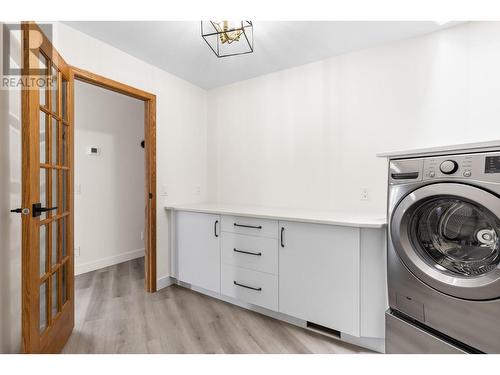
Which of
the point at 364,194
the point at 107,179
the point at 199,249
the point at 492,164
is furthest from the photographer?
the point at 107,179

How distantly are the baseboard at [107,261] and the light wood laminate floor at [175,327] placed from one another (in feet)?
1.60

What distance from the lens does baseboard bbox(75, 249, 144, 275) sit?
2933mm

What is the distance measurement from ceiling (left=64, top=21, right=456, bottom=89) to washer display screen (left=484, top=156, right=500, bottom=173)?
4.01 feet

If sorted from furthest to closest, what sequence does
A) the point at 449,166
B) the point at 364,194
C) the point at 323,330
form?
the point at 364,194
the point at 323,330
the point at 449,166

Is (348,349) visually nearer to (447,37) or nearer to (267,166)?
(267,166)

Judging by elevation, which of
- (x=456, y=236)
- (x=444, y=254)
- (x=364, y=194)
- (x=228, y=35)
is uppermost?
(x=228, y=35)

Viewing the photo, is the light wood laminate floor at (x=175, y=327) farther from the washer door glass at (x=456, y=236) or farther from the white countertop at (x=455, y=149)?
the white countertop at (x=455, y=149)

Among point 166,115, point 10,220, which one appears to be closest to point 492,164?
point 10,220

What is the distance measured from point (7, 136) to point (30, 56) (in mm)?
430

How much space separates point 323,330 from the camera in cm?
182

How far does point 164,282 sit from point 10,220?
4.98ft

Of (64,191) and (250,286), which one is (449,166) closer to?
(250,286)

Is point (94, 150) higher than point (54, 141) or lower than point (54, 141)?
higher

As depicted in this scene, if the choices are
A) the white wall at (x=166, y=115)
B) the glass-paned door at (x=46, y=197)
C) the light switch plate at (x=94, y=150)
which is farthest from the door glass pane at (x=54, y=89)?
the light switch plate at (x=94, y=150)
